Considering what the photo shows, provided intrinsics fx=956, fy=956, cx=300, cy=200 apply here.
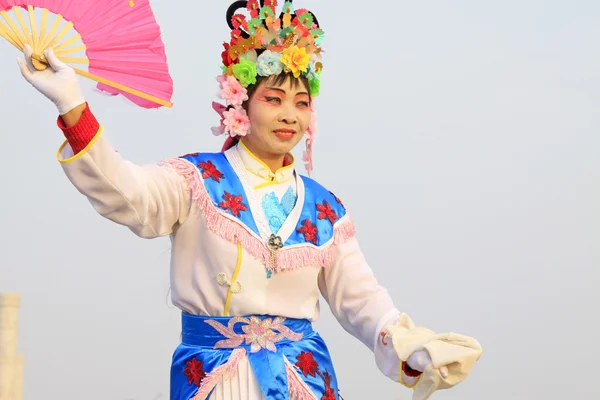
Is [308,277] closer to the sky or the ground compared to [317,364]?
closer to the sky

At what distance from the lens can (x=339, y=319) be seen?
290 centimetres

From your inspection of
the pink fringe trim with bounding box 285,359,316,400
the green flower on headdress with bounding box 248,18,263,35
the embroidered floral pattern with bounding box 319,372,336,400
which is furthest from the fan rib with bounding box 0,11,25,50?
the embroidered floral pattern with bounding box 319,372,336,400

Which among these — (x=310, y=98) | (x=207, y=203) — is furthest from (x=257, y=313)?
(x=310, y=98)

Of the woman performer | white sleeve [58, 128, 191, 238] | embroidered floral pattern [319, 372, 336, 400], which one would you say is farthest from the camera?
embroidered floral pattern [319, 372, 336, 400]

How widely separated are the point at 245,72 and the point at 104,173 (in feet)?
2.08

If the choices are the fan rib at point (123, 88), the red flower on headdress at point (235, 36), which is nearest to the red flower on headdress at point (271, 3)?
the red flower on headdress at point (235, 36)

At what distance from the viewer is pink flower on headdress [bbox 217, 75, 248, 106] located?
2.77m

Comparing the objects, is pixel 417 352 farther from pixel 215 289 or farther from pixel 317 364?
pixel 215 289

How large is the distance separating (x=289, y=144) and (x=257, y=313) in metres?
0.51

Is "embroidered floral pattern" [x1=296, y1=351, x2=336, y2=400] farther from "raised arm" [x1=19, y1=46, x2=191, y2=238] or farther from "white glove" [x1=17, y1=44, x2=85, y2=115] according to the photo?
"white glove" [x1=17, y1=44, x2=85, y2=115]

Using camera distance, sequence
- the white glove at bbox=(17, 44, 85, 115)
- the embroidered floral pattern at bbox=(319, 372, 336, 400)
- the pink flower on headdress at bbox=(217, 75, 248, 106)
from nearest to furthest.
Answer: the white glove at bbox=(17, 44, 85, 115) < the embroidered floral pattern at bbox=(319, 372, 336, 400) < the pink flower on headdress at bbox=(217, 75, 248, 106)

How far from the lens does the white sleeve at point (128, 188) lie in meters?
2.28

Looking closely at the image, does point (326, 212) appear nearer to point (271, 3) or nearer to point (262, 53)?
point (262, 53)

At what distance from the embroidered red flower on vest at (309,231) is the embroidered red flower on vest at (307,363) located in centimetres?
32
